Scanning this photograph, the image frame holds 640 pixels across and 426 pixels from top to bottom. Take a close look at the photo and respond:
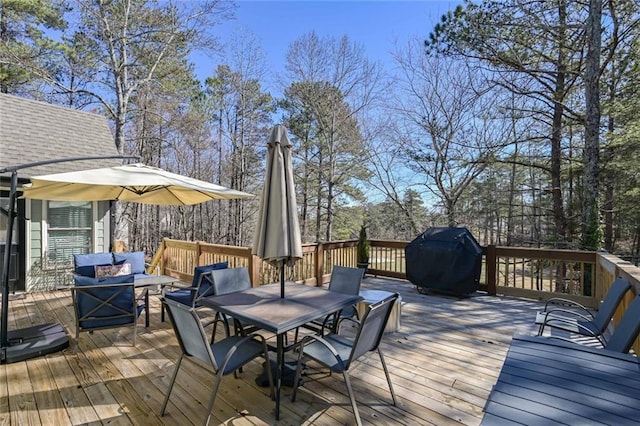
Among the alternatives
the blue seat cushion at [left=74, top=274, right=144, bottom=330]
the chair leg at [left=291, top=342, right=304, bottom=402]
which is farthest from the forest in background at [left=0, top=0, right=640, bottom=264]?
the blue seat cushion at [left=74, top=274, right=144, bottom=330]

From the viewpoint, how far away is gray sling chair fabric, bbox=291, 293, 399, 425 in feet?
7.43

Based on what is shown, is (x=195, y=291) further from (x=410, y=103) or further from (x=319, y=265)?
(x=410, y=103)

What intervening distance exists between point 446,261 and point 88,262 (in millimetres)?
5909

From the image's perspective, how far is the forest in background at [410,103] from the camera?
291 inches

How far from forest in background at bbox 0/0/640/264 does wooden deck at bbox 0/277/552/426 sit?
435cm

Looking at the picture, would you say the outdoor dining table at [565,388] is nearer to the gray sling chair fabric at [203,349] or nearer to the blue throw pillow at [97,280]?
the gray sling chair fabric at [203,349]

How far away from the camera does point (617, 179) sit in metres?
8.70

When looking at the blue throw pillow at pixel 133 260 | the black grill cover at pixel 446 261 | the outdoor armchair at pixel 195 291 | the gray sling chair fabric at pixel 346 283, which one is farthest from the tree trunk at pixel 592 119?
the blue throw pillow at pixel 133 260

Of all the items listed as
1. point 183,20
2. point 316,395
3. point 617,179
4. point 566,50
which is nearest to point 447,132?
point 566,50

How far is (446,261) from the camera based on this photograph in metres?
5.85

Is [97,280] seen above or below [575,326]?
above

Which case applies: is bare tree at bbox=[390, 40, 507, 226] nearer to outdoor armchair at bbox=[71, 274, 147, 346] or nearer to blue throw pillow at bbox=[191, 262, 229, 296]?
blue throw pillow at bbox=[191, 262, 229, 296]

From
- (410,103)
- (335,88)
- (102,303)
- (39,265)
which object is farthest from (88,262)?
(410,103)

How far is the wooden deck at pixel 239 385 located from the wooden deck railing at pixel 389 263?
1592 mm
